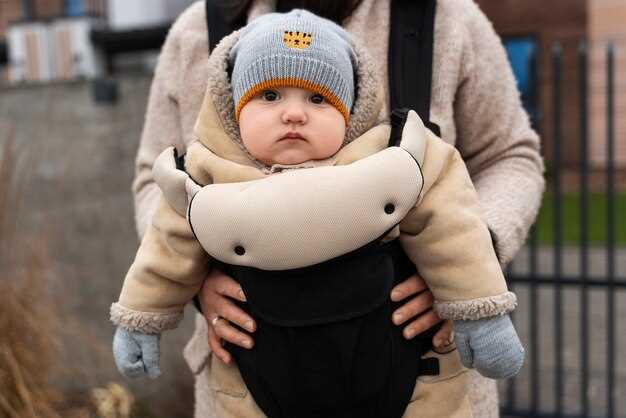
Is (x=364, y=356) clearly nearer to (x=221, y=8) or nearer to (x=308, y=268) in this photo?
(x=308, y=268)

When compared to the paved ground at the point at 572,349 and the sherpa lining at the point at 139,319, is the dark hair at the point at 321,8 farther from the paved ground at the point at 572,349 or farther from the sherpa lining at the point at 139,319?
the paved ground at the point at 572,349

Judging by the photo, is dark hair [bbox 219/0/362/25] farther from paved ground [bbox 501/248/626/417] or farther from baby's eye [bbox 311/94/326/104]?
paved ground [bbox 501/248/626/417]

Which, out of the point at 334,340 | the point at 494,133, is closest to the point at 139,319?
the point at 334,340

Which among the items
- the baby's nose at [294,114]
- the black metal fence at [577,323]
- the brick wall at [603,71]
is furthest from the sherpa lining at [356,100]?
the brick wall at [603,71]

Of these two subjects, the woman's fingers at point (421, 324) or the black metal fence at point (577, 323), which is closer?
the woman's fingers at point (421, 324)

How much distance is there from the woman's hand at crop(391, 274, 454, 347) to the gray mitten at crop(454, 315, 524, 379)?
0.19ft

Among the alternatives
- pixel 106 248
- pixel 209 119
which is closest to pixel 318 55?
pixel 209 119

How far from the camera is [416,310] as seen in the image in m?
1.37

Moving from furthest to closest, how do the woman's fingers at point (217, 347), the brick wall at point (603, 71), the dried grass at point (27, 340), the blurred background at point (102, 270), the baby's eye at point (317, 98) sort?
the brick wall at point (603, 71) < the blurred background at point (102, 270) < the dried grass at point (27, 340) < the woman's fingers at point (217, 347) < the baby's eye at point (317, 98)

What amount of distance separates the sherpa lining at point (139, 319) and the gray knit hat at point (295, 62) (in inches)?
15.3

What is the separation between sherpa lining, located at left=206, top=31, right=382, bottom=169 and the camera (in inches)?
54.7

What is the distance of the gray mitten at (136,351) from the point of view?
1443 mm

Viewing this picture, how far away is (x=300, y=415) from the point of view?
1.37 m

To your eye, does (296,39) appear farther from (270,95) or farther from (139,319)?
(139,319)
